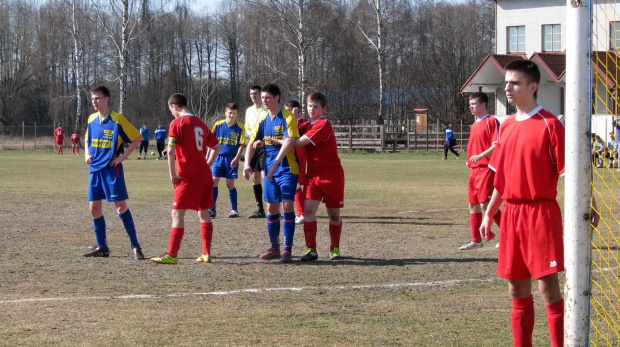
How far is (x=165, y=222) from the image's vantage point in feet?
41.1

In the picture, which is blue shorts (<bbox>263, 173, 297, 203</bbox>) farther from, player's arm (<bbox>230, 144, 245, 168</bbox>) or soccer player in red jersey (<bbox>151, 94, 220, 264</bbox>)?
player's arm (<bbox>230, 144, 245, 168</bbox>)

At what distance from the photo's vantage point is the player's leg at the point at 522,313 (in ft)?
15.2

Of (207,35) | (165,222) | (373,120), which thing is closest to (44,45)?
(207,35)

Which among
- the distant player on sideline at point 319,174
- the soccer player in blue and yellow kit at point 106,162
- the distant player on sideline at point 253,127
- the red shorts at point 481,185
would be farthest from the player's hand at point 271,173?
the distant player on sideline at point 253,127

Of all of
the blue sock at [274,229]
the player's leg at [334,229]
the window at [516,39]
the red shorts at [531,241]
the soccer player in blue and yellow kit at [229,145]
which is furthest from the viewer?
the window at [516,39]

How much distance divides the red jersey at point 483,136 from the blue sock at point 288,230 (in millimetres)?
2349

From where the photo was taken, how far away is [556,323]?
15.0 feet

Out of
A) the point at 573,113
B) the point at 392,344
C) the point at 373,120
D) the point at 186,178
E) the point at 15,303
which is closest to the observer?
the point at 573,113

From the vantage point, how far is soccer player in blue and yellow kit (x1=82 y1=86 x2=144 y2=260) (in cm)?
874

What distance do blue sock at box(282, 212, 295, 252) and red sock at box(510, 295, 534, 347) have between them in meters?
4.22

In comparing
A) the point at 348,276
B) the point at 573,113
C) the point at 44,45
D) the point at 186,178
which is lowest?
the point at 348,276

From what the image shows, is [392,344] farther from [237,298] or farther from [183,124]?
[183,124]

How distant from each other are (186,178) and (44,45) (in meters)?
64.2

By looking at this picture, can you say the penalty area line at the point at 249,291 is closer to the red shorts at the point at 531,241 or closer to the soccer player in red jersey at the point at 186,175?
the soccer player in red jersey at the point at 186,175
